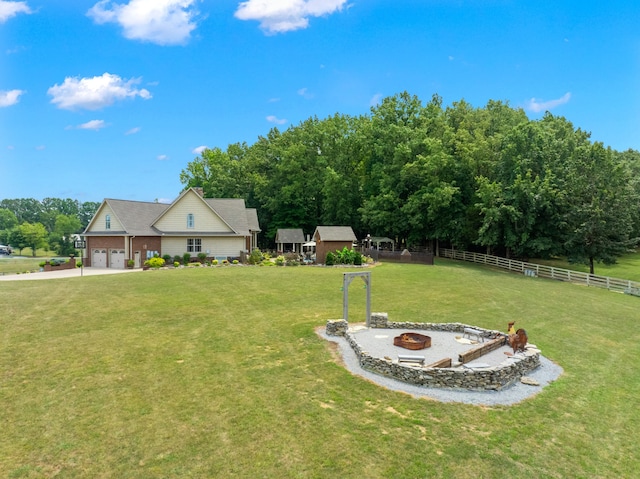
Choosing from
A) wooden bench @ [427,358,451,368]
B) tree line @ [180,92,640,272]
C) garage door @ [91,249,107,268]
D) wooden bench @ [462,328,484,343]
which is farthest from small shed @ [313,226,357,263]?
wooden bench @ [427,358,451,368]

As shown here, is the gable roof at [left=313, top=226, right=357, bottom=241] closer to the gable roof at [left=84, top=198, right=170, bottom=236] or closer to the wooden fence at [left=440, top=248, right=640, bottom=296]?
the wooden fence at [left=440, top=248, right=640, bottom=296]

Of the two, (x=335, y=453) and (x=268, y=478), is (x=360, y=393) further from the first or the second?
(x=268, y=478)

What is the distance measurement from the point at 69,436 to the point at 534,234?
129 feet

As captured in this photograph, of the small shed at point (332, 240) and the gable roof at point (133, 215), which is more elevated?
the gable roof at point (133, 215)

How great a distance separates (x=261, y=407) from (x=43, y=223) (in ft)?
418

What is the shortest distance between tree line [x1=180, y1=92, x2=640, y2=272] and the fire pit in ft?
89.0

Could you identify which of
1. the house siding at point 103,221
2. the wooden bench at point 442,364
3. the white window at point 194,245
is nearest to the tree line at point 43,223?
the house siding at point 103,221

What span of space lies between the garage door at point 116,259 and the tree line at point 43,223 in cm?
2948

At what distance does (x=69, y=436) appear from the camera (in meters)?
7.83

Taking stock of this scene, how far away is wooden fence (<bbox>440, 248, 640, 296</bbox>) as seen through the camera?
2969 cm

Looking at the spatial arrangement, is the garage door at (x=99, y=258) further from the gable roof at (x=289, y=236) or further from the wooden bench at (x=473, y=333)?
the wooden bench at (x=473, y=333)

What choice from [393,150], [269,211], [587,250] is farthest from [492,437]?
[269,211]

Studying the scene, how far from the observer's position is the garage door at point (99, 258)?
1422 inches

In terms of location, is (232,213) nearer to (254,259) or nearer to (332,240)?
(254,259)
